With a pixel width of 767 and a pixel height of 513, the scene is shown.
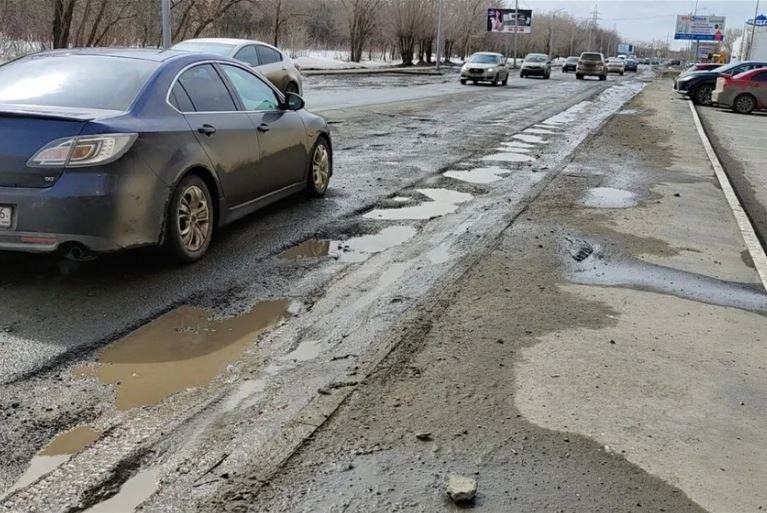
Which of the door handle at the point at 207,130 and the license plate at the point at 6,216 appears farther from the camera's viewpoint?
the door handle at the point at 207,130

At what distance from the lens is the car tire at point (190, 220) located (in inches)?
211

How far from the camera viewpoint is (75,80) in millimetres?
5430

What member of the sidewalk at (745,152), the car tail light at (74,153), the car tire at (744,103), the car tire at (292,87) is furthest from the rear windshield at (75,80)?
the car tire at (744,103)

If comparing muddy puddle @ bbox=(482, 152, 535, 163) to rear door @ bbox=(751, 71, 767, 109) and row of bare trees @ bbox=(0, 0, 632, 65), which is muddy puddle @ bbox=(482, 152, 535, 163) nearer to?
rear door @ bbox=(751, 71, 767, 109)

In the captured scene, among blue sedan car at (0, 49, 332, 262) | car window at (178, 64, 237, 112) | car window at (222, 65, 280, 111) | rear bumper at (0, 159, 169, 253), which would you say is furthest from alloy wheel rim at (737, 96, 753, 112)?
rear bumper at (0, 159, 169, 253)

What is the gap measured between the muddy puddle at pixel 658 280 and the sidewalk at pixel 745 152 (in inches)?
76.2

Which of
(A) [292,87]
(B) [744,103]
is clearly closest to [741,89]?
(B) [744,103]

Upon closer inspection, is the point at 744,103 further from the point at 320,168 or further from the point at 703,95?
the point at 320,168

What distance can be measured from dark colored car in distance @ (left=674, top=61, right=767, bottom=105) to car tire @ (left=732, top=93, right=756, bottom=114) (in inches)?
85.1

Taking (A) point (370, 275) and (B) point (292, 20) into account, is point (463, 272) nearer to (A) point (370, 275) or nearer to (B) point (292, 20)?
(A) point (370, 275)

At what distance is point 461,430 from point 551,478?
0.50m

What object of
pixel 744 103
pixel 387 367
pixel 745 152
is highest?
pixel 744 103

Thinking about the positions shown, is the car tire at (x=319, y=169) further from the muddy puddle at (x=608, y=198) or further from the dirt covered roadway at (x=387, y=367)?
the muddy puddle at (x=608, y=198)

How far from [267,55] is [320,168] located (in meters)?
8.30
